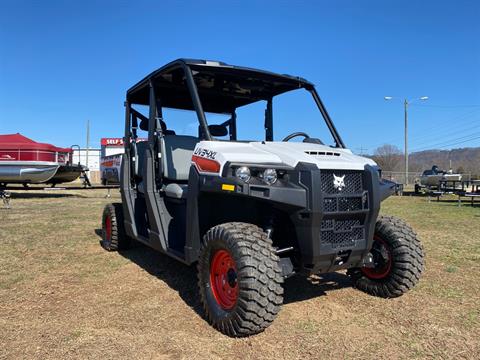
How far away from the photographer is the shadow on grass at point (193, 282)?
4.29 meters

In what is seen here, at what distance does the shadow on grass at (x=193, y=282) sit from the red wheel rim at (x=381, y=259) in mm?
486

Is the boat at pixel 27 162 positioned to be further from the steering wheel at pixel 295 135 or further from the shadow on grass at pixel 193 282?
the steering wheel at pixel 295 135

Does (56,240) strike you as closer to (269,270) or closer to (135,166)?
(135,166)

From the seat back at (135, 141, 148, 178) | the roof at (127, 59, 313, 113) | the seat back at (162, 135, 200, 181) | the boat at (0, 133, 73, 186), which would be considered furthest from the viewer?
the boat at (0, 133, 73, 186)

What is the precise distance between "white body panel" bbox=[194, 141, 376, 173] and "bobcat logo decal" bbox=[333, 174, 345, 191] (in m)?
0.08

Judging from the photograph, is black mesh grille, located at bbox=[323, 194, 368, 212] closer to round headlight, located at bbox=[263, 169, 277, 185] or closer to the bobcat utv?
the bobcat utv

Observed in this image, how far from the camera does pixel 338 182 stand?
3.42 meters

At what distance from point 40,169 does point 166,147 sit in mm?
13156

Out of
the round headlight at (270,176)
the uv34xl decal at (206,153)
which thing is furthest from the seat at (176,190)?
the round headlight at (270,176)

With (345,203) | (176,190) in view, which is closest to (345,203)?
(345,203)

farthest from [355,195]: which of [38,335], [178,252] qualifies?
[38,335]

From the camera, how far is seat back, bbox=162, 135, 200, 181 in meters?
4.89

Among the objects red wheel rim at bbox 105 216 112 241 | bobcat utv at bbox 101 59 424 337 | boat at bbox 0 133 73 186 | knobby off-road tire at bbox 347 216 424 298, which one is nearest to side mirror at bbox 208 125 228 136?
bobcat utv at bbox 101 59 424 337

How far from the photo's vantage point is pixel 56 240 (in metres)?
7.38
